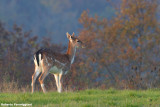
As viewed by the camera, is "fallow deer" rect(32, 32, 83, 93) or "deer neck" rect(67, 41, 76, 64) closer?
"fallow deer" rect(32, 32, 83, 93)

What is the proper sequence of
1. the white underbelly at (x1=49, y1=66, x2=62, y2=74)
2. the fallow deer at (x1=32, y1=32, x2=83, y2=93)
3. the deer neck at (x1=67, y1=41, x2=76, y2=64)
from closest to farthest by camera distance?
the fallow deer at (x1=32, y1=32, x2=83, y2=93) < the white underbelly at (x1=49, y1=66, x2=62, y2=74) < the deer neck at (x1=67, y1=41, x2=76, y2=64)

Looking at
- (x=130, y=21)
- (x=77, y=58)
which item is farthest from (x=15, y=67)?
(x=130, y=21)

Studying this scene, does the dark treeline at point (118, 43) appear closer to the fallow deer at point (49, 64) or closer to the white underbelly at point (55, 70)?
the fallow deer at point (49, 64)

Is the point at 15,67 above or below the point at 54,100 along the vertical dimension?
above

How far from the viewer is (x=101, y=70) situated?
2670 centimetres

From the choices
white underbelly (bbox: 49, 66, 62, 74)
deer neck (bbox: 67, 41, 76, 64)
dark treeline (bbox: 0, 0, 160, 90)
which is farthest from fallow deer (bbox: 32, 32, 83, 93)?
dark treeline (bbox: 0, 0, 160, 90)

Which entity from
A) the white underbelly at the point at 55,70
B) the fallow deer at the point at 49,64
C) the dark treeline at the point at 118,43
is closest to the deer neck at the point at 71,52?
the fallow deer at the point at 49,64

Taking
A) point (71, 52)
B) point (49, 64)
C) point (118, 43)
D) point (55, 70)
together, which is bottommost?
point (55, 70)

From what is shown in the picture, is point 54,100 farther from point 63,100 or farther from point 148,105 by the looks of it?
point 148,105

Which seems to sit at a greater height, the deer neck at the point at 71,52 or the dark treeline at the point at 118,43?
the dark treeline at the point at 118,43

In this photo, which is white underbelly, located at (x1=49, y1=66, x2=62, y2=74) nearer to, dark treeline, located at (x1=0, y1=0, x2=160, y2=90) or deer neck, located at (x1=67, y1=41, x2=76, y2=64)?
deer neck, located at (x1=67, y1=41, x2=76, y2=64)

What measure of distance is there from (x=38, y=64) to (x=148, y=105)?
552 centimetres

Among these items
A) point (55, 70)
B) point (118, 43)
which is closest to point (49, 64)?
point (55, 70)

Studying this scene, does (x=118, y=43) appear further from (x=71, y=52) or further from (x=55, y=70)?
(x=55, y=70)
